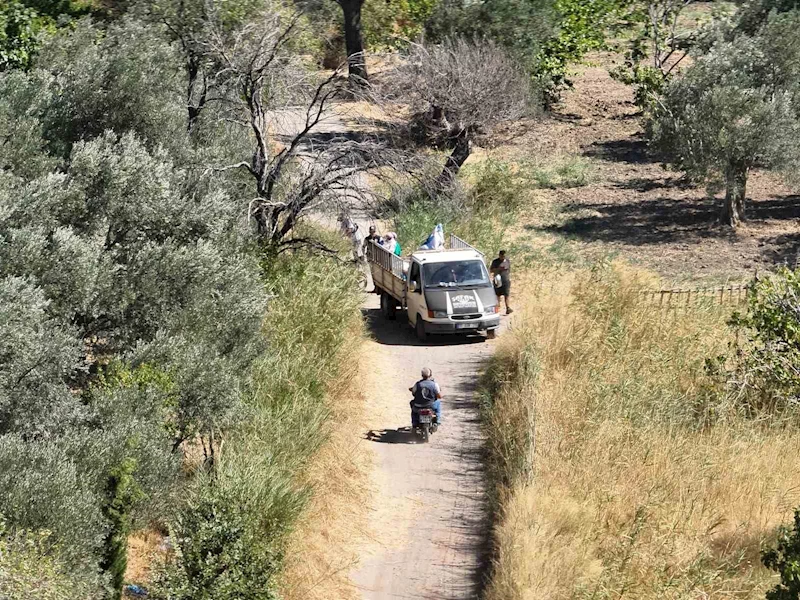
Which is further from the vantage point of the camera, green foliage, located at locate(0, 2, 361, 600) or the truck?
the truck

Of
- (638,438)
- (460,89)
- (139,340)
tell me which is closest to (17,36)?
(460,89)

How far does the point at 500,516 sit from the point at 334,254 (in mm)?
8768

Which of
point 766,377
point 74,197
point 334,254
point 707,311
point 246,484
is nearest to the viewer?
point 246,484

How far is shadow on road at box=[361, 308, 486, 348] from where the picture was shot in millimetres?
22109

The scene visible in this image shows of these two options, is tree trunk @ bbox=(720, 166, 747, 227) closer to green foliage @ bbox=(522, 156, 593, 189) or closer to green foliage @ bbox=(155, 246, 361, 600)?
green foliage @ bbox=(522, 156, 593, 189)

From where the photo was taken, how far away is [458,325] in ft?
70.3

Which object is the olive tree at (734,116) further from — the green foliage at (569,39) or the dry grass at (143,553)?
the dry grass at (143,553)

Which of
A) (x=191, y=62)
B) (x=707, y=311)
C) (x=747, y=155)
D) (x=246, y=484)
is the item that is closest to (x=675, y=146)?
(x=747, y=155)

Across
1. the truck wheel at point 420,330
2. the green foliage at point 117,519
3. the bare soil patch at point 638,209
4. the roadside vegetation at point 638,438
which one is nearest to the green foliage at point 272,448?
the green foliage at point 117,519

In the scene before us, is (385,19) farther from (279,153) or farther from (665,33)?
(279,153)

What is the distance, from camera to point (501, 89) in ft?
103

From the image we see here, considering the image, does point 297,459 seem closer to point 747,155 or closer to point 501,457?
point 501,457

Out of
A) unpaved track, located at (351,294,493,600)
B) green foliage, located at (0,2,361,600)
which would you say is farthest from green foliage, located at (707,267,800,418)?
green foliage, located at (0,2,361,600)

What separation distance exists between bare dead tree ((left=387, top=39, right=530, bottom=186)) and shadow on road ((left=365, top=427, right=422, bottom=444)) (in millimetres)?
13793
